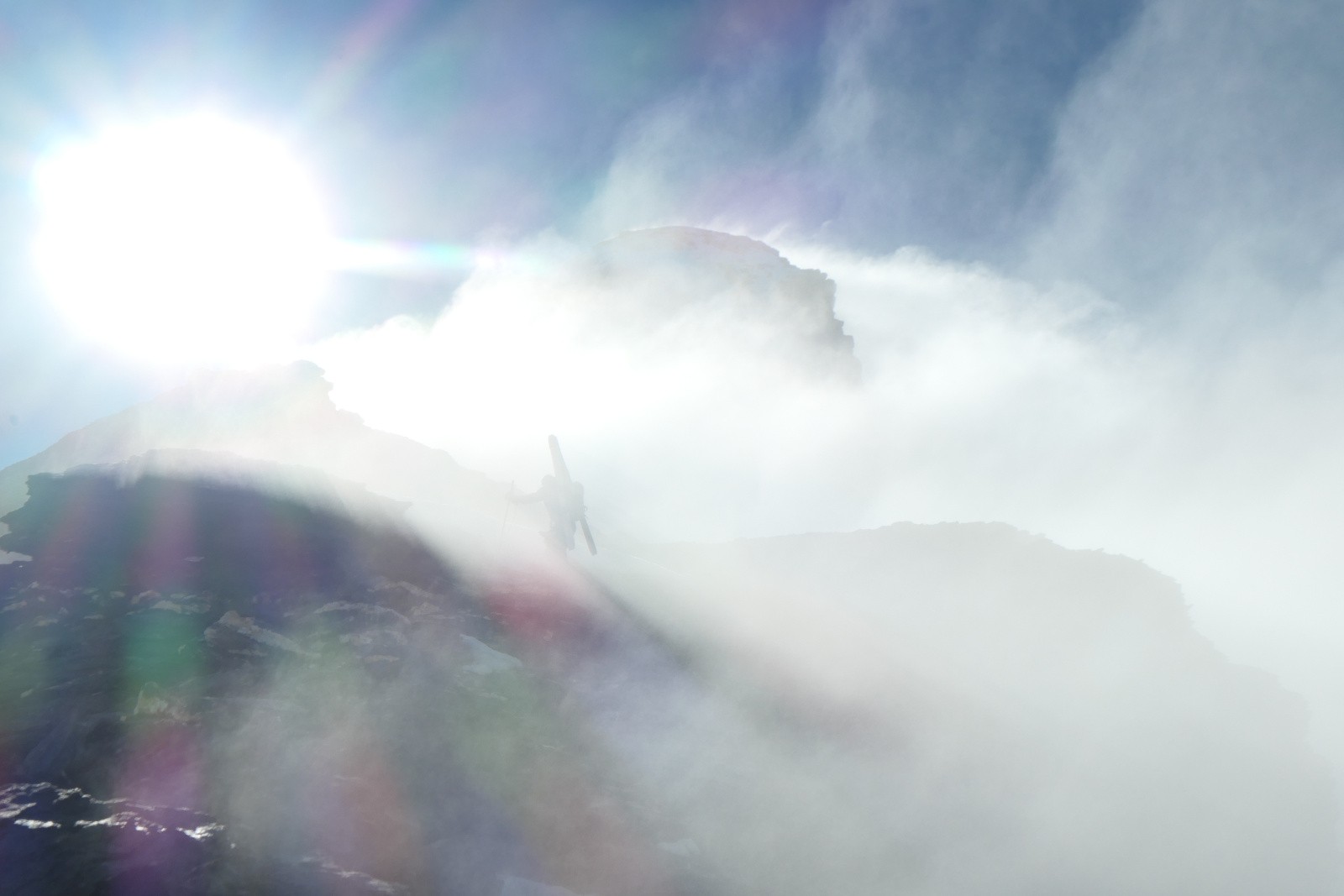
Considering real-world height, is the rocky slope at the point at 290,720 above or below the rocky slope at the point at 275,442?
below

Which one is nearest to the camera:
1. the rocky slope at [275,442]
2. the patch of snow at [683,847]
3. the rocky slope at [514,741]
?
the rocky slope at [514,741]

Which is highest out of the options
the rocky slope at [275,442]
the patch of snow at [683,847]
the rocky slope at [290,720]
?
the rocky slope at [275,442]

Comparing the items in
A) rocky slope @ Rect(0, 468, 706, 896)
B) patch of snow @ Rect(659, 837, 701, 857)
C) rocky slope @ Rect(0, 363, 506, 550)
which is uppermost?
rocky slope @ Rect(0, 363, 506, 550)

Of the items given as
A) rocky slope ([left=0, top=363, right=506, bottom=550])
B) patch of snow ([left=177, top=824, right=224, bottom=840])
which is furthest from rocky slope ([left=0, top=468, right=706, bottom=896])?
rocky slope ([left=0, top=363, right=506, bottom=550])

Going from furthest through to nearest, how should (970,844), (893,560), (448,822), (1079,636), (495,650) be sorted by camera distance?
(893,560), (1079,636), (495,650), (970,844), (448,822)

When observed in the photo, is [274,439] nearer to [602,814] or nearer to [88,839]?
[88,839]

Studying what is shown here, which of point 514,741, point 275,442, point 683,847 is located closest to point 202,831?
point 514,741

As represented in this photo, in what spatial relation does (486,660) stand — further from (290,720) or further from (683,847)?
(683,847)

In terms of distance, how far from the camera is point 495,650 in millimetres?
22594

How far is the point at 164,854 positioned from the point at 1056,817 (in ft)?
87.9

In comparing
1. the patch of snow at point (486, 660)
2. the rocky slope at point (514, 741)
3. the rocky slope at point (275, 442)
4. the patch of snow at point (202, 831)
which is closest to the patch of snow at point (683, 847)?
the rocky slope at point (514, 741)

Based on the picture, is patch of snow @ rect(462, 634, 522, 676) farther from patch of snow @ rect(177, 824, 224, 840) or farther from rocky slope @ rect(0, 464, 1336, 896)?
patch of snow @ rect(177, 824, 224, 840)

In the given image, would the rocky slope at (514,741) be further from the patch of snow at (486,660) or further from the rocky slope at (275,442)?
the rocky slope at (275,442)

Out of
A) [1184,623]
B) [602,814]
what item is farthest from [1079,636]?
[602,814]
